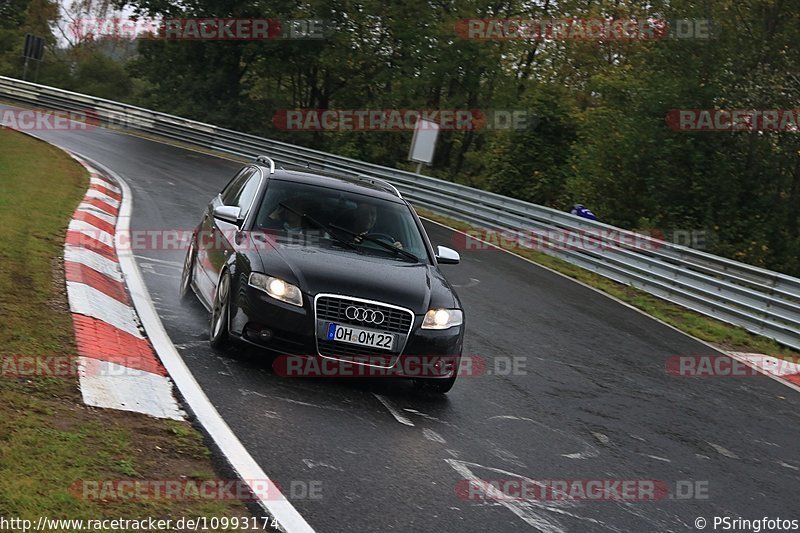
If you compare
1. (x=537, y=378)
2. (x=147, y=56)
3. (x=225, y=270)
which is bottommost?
(x=537, y=378)

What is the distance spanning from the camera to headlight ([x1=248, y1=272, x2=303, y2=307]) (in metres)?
7.27

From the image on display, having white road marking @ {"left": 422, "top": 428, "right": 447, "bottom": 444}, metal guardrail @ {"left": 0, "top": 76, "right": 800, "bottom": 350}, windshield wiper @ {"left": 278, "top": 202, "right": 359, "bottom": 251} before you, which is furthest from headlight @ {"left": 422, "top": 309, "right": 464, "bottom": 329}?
metal guardrail @ {"left": 0, "top": 76, "right": 800, "bottom": 350}

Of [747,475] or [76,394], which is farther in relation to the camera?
[747,475]

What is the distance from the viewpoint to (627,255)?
18.5 meters

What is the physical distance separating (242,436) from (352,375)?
69.9 inches

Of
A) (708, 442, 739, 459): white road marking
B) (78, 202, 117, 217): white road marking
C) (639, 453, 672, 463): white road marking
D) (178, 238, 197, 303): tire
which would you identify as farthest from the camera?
(78, 202, 117, 217): white road marking

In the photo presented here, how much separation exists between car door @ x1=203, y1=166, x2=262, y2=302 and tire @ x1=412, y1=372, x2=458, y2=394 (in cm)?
191

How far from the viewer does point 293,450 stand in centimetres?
581

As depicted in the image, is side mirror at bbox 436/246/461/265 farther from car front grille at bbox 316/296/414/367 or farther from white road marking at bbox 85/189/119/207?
white road marking at bbox 85/189/119/207

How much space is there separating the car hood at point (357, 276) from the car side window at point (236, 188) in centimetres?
188

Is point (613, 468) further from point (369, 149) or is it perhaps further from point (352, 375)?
point (369, 149)

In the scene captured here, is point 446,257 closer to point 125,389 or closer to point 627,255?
point 125,389

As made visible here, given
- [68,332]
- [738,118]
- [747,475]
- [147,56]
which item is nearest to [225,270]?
[68,332]

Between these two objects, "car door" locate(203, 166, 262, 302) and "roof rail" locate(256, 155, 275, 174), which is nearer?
"car door" locate(203, 166, 262, 302)
